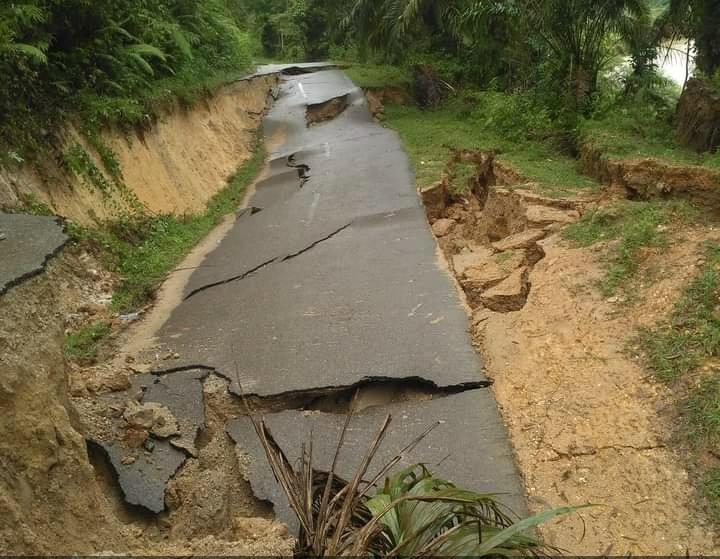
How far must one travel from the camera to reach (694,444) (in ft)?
11.9

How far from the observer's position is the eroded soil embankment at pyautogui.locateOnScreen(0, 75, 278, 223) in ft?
25.8

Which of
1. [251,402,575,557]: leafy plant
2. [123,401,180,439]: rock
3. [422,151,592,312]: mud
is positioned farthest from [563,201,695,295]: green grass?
[123,401,180,439]: rock

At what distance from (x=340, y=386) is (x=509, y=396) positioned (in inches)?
53.0

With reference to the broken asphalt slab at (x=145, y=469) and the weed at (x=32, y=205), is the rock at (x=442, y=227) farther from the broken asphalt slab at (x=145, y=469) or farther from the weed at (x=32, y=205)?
the broken asphalt slab at (x=145, y=469)

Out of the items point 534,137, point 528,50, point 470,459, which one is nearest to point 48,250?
point 470,459

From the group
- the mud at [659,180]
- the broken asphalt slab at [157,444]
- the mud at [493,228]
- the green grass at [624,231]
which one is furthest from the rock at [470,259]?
the broken asphalt slab at [157,444]

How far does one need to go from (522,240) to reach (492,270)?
2.53 feet

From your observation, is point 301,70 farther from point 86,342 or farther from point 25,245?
point 25,245

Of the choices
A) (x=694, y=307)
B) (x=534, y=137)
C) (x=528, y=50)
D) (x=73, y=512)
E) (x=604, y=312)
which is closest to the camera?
(x=73, y=512)

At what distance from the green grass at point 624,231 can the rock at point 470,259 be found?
93cm

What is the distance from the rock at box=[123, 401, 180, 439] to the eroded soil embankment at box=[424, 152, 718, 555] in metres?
2.52

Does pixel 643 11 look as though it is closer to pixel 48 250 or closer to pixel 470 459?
pixel 470 459

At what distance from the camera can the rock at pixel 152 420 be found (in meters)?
4.35

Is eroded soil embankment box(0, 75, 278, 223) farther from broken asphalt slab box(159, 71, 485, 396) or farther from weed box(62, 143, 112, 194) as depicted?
broken asphalt slab box(159, 71, 485, 396)
